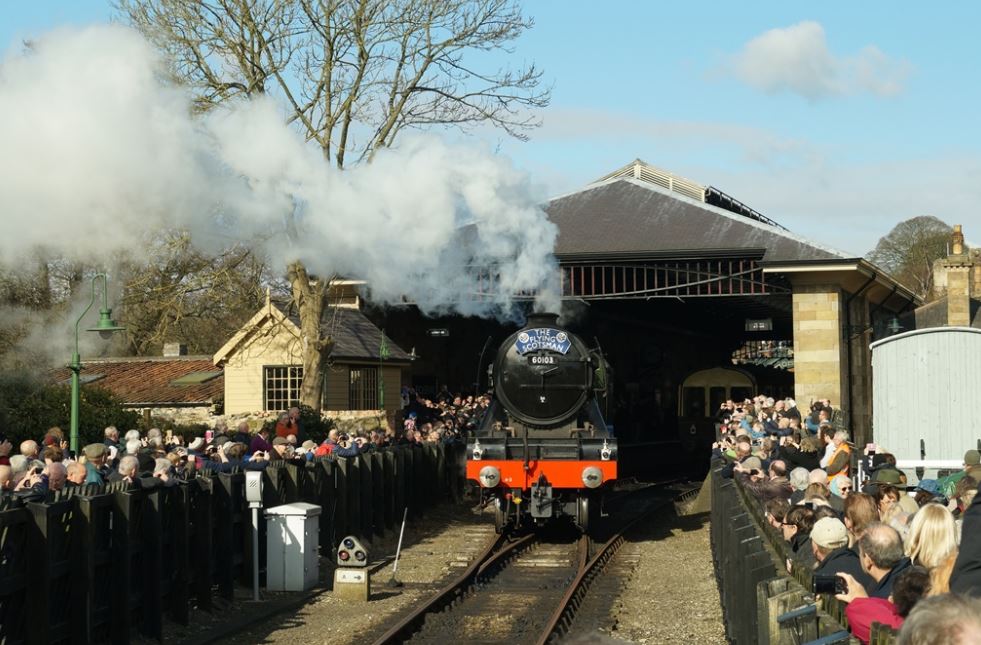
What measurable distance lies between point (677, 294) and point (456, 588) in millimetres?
14455

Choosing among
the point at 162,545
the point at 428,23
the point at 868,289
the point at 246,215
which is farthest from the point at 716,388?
the point at 162,545

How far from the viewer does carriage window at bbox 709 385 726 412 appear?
117ft

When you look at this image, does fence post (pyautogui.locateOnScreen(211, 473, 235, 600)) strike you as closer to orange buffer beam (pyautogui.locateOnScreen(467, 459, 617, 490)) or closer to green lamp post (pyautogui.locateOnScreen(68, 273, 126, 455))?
green lamp post (pyautogui.locateOnScreen(68, 273, 126, 455))

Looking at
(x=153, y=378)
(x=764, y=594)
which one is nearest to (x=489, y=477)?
(x=764, y=594)

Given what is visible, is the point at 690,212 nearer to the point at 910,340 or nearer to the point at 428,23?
the point at 428,23

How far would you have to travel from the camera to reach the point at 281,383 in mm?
29219

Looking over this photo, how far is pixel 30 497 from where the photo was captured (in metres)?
9.12

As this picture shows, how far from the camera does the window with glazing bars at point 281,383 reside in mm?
29109

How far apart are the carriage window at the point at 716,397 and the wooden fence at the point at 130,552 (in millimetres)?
21206

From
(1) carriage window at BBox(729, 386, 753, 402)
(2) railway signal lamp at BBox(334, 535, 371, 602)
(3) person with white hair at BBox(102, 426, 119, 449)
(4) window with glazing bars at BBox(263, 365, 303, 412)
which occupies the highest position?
(4) window with glazing bars at BBox(263, 365, 303, 412)

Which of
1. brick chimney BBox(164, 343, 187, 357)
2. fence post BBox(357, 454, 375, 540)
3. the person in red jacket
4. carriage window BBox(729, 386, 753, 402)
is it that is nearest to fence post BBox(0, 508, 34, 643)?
the person in red jacket

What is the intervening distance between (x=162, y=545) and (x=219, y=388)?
23.4 m

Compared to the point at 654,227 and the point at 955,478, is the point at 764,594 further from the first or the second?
the point at 654,227

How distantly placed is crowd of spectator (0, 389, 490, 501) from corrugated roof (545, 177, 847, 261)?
5.68 m
